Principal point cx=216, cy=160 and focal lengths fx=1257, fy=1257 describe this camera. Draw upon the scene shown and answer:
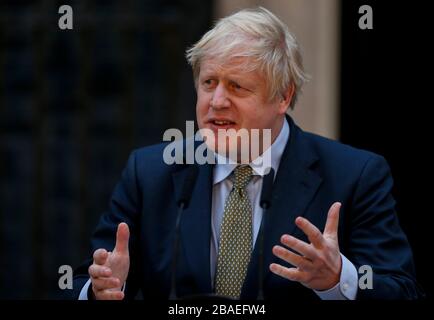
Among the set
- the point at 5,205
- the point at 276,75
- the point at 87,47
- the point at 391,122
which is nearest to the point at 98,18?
the point at 87,47

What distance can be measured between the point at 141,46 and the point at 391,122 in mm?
1355

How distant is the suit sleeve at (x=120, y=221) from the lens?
12.3 feet

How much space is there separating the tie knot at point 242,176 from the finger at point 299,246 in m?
0.52

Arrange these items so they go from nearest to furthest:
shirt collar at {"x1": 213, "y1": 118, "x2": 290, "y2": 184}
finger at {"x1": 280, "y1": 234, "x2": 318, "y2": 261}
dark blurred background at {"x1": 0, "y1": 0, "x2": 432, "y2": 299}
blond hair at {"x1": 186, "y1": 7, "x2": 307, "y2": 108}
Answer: finger at {"x1": 280, "y1": 234, "x2": 318, "y2": 261} → blond hair at {"x1": 186, "y1": 7, "x2": 307, "y2": 108} → shirt collar at {"x1": 213, "y1": 118, "x2": 290, "y2": 184} → dark blurred background at {"x1": 0, "y1": 0, "x2": 432, "y2": 299}

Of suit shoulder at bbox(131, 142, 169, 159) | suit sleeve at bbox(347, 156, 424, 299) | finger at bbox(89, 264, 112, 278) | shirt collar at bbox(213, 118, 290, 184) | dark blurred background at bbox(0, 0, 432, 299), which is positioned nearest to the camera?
finger at bbox(89, 264, 112, 278)

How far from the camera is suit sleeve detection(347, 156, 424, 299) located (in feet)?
11.8

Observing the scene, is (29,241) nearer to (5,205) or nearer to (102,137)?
(5,205)

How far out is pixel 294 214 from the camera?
148 inches

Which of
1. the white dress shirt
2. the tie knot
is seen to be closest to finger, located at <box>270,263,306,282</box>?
the white dress shirt

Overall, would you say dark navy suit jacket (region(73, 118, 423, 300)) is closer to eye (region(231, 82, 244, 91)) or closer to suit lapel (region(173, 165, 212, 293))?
suit lapel (region(173, 165, 212, 293))

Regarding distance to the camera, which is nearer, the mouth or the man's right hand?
the man's right hand

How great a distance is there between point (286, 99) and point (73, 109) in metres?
2.82

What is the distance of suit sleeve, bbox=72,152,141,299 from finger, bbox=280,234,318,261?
0.65 metres

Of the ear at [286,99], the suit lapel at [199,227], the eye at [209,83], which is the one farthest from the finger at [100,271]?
the ear at [286,99]
